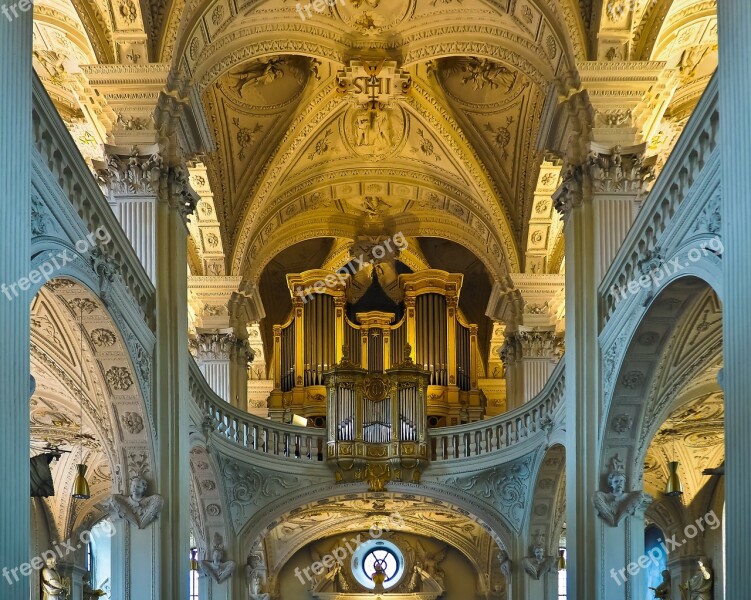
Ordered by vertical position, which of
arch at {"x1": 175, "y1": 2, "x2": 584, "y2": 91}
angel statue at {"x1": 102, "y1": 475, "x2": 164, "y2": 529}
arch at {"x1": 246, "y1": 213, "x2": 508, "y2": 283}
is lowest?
angel statue at {"x1": 102, "y1": 475, "x2": 164, "y2": 529}

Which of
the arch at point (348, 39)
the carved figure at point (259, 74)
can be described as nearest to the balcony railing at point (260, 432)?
the arch at point (348, 39)

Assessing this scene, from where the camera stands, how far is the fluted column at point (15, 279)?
11273mm

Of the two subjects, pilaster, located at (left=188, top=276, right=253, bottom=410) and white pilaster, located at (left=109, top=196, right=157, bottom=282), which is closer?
white pilaster, located at (left=109, top=196, right=157, bottom=282)

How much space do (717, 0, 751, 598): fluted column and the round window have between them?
21911 millimetres

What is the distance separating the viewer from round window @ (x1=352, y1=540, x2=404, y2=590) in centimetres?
3291

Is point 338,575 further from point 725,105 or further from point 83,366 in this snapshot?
point 725,105

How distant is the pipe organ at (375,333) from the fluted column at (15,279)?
2117 centimetres

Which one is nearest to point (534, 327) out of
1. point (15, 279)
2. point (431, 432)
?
point (431, 432)

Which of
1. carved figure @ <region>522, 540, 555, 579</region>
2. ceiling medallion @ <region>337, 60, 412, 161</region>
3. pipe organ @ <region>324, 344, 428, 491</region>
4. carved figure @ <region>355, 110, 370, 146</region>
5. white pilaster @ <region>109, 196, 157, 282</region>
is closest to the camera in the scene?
white pilaster @ <region>109, 196, 157, 282</region>

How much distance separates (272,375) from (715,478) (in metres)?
12.1

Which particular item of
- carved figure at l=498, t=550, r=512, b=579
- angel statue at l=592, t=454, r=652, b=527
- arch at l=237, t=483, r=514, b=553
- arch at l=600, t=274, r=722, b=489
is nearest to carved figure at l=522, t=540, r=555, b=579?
carved figure at l=498, t=550, r=512, b=579

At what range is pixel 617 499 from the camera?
1914 cm

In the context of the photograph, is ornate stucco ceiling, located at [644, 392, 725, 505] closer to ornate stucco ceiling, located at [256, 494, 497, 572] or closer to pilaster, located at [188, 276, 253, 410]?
ornate stucco ceiling, located at [256, 494, 497, 572]

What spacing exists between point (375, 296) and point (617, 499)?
15.4 meters
